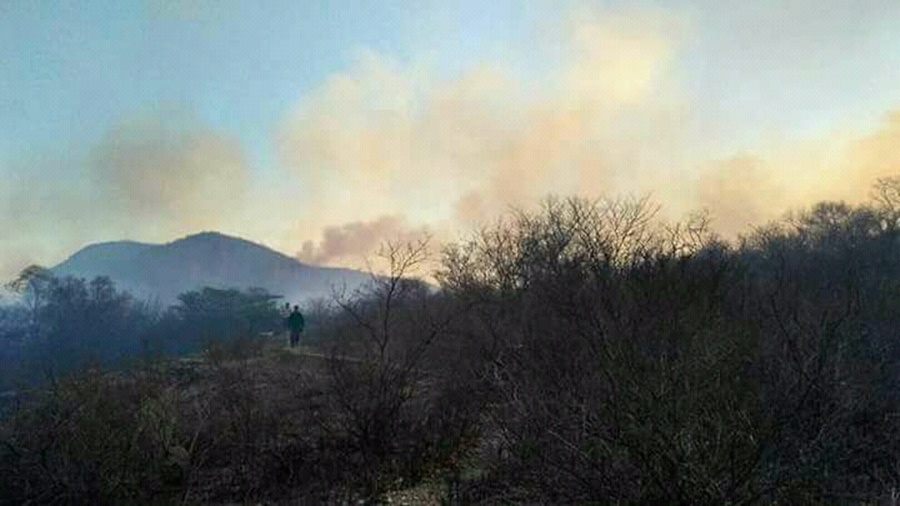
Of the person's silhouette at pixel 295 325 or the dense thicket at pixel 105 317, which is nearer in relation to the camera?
the person's silhouette at pixel 295 325

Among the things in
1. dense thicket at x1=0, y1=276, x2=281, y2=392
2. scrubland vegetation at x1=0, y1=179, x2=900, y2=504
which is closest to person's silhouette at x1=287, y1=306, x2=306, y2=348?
scrubland vegetation at x1=0, y1=179, x2=900, y2=504

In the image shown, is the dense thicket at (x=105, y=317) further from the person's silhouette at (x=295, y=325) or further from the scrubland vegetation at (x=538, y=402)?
the scrubland vegetation at (x=538, y=402)

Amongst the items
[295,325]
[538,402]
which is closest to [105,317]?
[295,325]

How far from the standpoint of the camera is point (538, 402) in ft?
31.8

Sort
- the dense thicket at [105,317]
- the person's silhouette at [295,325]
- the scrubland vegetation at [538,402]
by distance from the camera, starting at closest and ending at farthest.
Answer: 1. the scrubland vegetation at [538,402]
2. the person's silhouette at [295,325]
3. the dense thicket at [105,317]

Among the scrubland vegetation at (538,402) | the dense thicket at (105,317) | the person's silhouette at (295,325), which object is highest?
the dense thicket at (105,317)

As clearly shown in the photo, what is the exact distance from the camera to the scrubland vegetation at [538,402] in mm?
7117

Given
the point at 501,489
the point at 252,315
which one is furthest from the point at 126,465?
the point at 252,315

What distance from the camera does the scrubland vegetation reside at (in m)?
7.12

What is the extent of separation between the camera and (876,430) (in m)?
9.93

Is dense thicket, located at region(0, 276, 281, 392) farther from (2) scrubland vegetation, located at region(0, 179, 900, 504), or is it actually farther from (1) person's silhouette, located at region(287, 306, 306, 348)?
(2) scrubland vegetation, located at region(0, 179, 900, 504)

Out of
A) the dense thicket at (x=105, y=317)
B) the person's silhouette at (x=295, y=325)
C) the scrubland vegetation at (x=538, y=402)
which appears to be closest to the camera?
the scrubland vegetation at (x=538, y=402)

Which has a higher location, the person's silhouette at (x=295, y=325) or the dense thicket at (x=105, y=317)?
the dense thicket at (x=105, y=317)

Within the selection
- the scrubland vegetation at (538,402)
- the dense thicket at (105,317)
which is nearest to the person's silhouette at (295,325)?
the scrubland vegetation at (538,402)
